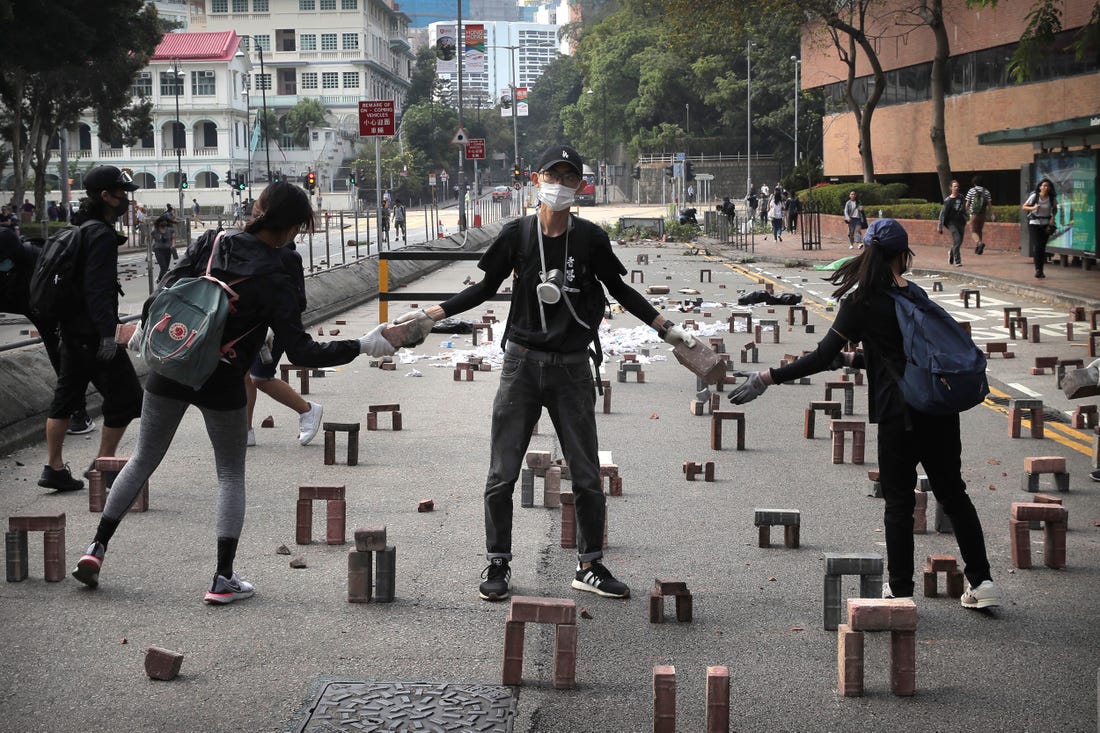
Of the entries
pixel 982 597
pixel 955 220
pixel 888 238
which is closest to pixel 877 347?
pixel 888 238

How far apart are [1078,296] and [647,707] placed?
1952 cm

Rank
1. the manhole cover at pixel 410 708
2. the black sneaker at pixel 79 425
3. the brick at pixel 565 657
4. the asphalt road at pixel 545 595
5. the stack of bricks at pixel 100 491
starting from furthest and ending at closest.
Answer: the black sneaker at pixel 79 425 < the stack of bricks at pixel 100 491 < the brick at pixel 565 657 < the asphalt road at pixel 545 595 < the manhole cover at pixel 410 708

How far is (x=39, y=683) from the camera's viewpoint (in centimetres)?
504

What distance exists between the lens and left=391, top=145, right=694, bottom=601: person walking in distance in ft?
20.1

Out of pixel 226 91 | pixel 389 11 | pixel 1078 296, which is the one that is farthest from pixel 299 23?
pixel 1078 296

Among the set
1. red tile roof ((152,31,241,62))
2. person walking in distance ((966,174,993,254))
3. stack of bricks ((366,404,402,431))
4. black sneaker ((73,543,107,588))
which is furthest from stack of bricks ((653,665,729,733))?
red tile roof ((152,31,241,62))

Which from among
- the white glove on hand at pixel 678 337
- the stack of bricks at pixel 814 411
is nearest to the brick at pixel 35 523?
the white glove on hand at pixel 678 337

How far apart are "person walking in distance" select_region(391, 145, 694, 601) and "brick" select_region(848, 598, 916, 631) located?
4.66ft

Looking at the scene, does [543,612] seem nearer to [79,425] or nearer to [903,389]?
[903,389]

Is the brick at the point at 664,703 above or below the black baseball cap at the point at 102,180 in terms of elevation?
below

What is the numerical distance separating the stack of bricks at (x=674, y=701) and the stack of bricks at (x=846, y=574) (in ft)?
4.08

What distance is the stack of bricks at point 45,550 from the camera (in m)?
6.34

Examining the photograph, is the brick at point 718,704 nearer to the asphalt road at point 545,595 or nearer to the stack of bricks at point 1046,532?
the asphalt road at point 545,595

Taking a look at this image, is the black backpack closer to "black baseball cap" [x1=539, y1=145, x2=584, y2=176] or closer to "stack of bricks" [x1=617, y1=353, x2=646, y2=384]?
"black baseball cap" [x1=539, y1=145, x2=584, y2=176]
